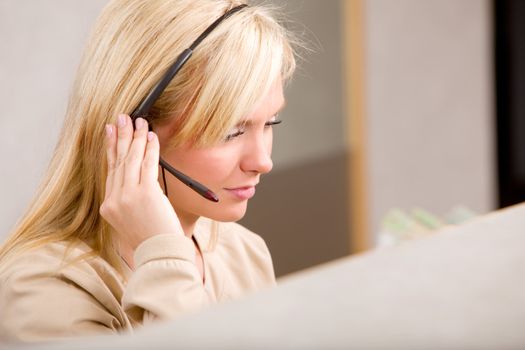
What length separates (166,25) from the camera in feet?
2.98

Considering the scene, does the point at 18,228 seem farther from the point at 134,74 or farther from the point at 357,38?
the point at 357,38

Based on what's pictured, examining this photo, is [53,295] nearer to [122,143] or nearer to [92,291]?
[92,291]

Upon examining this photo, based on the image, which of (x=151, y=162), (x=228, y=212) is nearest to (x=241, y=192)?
(x=228, y=212)

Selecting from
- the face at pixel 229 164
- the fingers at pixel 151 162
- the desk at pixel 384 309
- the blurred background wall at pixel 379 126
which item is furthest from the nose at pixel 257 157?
the blurred background wall at pixel 379 126

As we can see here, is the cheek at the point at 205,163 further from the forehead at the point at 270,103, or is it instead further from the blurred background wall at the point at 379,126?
the blurred background wall at the point at 379,126

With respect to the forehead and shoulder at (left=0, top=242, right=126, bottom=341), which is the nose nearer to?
the forehead

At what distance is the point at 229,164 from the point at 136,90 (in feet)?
0.44

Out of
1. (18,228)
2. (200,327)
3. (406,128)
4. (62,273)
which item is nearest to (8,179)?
(18,228)

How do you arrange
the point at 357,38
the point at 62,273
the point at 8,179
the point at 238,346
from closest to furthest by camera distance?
the point at 238,346, the point at 62,273, the point at 8,179, the point at 357,38

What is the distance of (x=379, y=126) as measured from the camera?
3072 millimetres

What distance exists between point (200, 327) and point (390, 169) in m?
2.91

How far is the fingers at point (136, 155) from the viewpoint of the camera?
2.76 feet

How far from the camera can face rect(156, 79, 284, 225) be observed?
95cm

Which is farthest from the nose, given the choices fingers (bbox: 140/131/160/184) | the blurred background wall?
the blurred background wall
